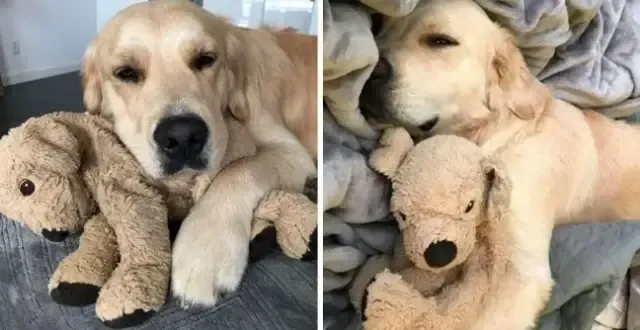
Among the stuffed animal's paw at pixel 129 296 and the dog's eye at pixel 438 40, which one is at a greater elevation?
the dog's eye at pixel 438 40

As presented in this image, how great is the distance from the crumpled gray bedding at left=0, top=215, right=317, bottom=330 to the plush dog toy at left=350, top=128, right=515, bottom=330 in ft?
0.24

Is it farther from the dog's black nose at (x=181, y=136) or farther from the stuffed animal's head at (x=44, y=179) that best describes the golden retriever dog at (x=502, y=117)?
the stuffed animal's head at (x=44, y=179)

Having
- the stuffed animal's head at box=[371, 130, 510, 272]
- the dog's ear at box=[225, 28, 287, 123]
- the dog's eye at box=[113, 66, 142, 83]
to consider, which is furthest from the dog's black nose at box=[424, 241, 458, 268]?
the dog's eye at box=[113, 66, 142, 83]

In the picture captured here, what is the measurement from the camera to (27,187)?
2.32 feet

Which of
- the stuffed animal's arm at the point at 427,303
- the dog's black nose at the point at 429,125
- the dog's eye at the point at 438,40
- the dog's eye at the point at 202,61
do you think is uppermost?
the dog's eye at the point at 438,40

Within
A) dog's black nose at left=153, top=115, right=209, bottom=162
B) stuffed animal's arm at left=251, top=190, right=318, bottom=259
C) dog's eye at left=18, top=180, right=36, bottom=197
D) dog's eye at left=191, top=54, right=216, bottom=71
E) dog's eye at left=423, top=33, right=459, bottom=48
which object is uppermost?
dog's eye at left=423, top=33, right=459, bottom=48

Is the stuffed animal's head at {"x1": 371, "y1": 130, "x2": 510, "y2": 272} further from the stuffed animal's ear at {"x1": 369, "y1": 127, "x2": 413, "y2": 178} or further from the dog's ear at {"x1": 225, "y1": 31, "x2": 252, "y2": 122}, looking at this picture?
the dog's ear at {"x1": 225, "y1": 31, "x2": 252, "y2": 122}

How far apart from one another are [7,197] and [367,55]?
398 mm

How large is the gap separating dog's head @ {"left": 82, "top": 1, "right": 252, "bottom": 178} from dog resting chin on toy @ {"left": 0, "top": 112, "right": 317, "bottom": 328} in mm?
24

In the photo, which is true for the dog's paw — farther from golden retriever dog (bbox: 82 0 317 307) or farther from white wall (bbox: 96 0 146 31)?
white wall (bbox: 96 0 146 31)

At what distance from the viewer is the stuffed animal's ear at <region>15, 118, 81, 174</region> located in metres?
0.70

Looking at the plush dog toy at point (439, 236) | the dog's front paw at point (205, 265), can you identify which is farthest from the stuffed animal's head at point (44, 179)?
the plush dog toy at point (439, 236)

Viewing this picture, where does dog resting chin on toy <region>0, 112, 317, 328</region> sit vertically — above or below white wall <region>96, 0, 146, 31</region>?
below

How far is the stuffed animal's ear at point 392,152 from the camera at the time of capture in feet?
2.41
